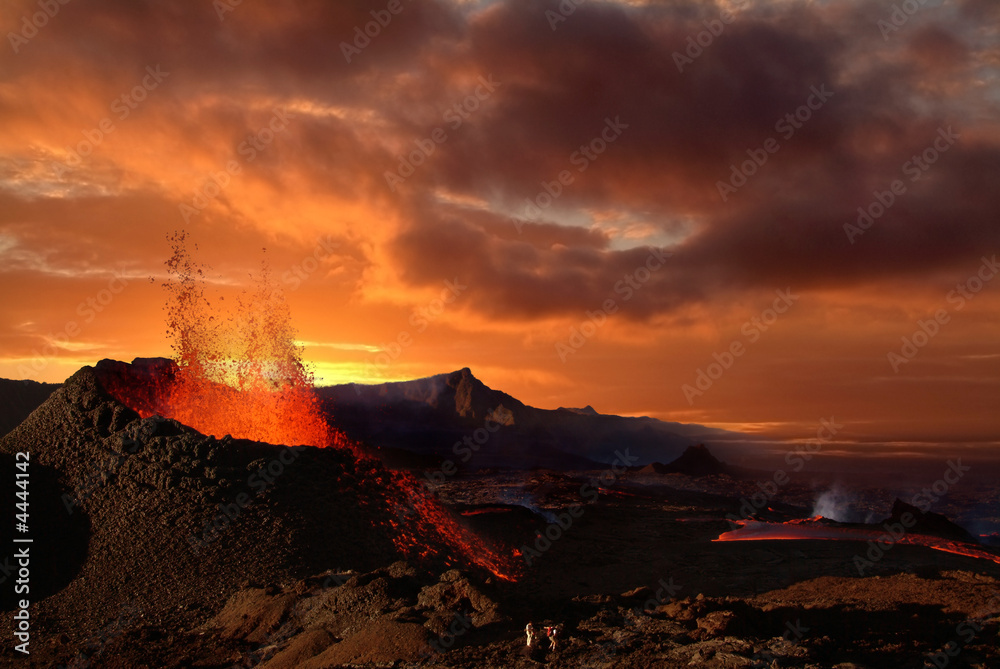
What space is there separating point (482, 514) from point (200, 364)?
13633mm

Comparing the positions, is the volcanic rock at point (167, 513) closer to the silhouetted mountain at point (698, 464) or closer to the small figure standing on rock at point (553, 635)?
the small figure standing on rock at point (553, 635)

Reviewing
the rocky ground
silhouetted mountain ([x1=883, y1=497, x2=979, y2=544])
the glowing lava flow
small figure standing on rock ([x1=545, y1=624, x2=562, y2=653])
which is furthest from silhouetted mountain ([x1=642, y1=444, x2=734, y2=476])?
small figure standing on rock ([x1=545, y1=624, x2=562, y2=653])

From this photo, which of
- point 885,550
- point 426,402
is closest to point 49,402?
point 885,550

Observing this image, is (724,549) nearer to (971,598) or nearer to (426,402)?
(971,598)

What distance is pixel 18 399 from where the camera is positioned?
218ft

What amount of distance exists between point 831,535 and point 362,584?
Answer: 21.9 meters

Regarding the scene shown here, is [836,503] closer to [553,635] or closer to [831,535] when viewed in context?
[831,535]

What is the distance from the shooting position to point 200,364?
93.2 feet

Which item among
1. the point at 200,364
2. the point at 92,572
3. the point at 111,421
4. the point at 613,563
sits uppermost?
the point at 200,364

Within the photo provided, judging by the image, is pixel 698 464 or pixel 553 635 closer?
pixel 553 635

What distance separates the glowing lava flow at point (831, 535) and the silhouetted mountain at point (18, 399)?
6243 centimetres

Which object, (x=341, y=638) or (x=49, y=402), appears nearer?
(x=341, y=638)

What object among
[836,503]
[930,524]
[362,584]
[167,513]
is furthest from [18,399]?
[836,503]

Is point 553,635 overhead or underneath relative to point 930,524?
overhead
